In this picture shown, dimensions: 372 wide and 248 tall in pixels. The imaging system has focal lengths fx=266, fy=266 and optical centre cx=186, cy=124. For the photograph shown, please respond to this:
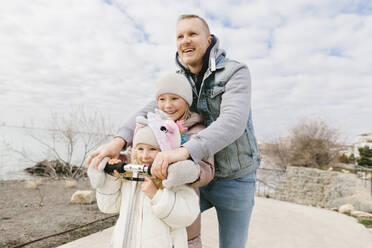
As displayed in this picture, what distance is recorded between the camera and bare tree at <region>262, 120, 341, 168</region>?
1335cm

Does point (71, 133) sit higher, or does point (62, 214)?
point (71, 133)

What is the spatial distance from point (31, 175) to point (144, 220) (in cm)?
862

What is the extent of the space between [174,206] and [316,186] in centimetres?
1091

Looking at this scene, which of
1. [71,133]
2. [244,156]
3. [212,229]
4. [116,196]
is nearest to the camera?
[116,196]

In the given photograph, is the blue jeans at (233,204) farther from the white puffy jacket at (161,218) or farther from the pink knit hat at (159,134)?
the pink knit hat at (159,134)

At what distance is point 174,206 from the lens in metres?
1.22

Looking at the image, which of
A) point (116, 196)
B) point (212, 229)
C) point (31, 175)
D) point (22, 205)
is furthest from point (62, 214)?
point (31, 175)

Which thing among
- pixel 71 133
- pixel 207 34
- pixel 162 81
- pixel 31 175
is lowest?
pixel 31 175

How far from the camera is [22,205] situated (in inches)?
206

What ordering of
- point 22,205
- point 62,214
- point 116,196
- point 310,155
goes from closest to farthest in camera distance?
point 116,196
point 62,214
point 22,205
point 310,155

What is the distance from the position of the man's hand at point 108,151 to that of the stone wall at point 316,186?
31.7ft

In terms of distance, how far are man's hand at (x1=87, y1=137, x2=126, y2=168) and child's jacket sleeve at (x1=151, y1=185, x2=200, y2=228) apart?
0.36m

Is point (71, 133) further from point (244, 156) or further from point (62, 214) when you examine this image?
point (244, 156)

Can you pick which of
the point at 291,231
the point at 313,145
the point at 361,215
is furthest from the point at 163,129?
the point at 313,145
